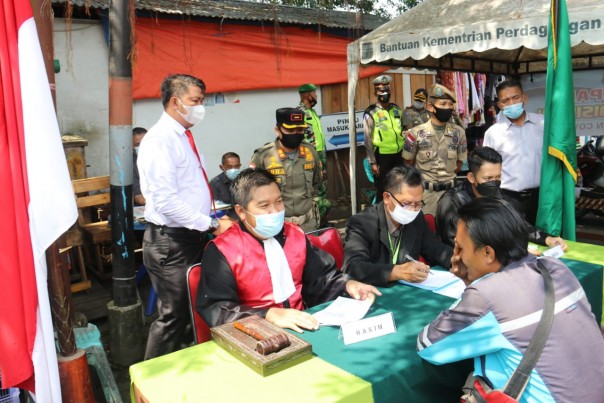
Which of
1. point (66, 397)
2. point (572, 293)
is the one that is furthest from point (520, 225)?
point (66, 397)

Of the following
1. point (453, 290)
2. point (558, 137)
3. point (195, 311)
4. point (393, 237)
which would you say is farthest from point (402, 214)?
point (558, 137)

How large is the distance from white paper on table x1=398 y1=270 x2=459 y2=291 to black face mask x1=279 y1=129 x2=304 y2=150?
1750 millimetres

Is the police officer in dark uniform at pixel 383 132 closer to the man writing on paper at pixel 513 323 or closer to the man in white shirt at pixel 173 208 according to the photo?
the man in white shirt at pixel 173 208

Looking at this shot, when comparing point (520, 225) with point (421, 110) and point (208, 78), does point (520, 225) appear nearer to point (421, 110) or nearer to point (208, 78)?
point (208, 78)

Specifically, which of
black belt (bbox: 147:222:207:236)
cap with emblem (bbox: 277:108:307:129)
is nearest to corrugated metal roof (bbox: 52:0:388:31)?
cap with emblem (bbox: 277:108:307:129)

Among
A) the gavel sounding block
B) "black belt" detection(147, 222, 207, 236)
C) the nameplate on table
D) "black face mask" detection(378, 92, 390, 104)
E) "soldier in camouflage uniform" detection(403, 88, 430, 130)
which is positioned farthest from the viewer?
"soldier in camouflage uniform" detection(403, 88, 430, 130)

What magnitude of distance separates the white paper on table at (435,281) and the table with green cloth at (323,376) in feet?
1.57

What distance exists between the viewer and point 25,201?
202cm

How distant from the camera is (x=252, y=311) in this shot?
2199 mm

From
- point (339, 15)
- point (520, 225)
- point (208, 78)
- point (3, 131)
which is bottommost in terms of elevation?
point (520, 225)

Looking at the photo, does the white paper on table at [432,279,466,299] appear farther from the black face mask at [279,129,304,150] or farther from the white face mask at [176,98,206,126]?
the black face mask at [279,129,304,150]

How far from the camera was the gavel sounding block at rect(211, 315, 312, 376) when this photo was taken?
1.74 metres

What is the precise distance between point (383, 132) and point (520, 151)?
250cm

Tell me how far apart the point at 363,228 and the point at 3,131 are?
1858 millimetres
